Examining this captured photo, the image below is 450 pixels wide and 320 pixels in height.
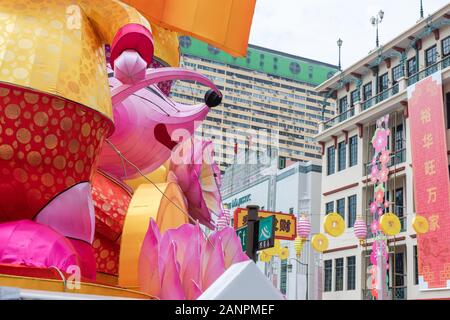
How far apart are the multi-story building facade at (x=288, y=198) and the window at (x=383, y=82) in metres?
6.70

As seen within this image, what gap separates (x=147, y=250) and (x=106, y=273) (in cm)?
93

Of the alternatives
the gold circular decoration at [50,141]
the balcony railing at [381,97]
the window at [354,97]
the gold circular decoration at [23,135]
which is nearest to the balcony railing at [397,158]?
the balcony railing at [381,97]

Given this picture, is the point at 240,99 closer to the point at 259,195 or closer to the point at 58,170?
the point at 259,195

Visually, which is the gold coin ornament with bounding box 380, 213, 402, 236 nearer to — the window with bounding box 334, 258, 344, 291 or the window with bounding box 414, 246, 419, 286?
the window with bounding box 414, 246, 419, 286

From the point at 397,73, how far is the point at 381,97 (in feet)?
3.66

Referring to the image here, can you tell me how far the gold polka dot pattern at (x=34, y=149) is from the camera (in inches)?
174

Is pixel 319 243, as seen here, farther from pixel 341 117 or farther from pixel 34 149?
pixel 34 149

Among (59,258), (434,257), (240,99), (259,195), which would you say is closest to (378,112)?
(434,257)

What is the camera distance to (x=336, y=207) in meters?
27.8

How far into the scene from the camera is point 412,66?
25438mm

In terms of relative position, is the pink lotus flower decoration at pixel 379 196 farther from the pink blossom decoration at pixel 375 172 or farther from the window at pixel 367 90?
the window at pixel 367 90

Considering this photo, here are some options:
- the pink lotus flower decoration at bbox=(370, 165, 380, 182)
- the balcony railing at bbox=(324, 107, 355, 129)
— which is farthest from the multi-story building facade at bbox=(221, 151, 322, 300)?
the pink lotus flower decoration at bbox=(370, 165, 380, 182)

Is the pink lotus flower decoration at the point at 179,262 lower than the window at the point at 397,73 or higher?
lower

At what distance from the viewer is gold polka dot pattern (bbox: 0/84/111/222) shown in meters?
4.41
